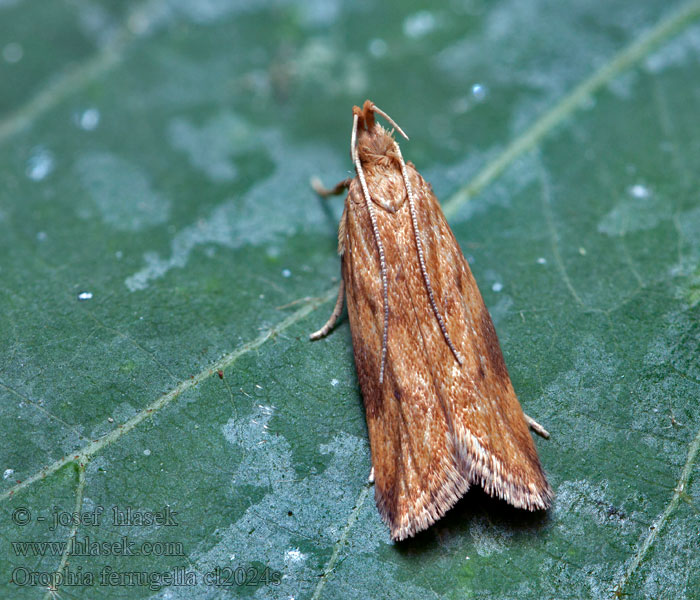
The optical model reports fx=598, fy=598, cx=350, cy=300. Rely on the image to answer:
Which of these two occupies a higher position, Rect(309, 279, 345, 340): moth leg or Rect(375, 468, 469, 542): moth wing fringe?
Rect(309, 279, 345, 340): moth leg

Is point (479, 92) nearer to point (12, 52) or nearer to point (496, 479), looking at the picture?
point (496, 479)

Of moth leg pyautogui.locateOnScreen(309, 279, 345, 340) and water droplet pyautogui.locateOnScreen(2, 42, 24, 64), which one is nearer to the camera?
moth leg pyautogui.locateOnScreen(309, 279, 345, 340)

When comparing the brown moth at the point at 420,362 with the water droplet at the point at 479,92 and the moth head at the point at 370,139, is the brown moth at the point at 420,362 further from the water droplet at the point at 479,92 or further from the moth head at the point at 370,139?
the water droplet at the point at 479,92

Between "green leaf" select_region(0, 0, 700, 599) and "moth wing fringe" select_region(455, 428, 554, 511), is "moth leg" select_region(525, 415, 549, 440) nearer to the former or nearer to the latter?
"green leaf" select_region(0, 0, 700, 599)

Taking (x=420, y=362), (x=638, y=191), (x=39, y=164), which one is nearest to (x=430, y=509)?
(x=420, y=362)

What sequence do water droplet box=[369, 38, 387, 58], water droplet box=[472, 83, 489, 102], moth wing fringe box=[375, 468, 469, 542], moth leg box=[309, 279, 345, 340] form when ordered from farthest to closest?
water droplet box=[369, 38, 387, 58], water droplet box=[472, 83, 489, 102], moth leg box=[309, 279, 345, 340], moth wing fringe box=[375, 468, 469, 542]

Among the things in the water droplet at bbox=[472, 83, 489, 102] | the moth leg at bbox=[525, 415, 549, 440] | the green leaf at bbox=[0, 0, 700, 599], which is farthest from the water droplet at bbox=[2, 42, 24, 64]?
the moth leg at bbox=[525, 415, 549, 440]
